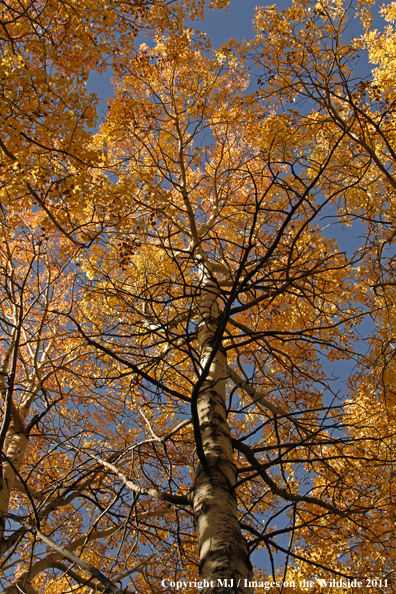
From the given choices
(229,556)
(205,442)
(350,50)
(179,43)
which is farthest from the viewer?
(179,43)

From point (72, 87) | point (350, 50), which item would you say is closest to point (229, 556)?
point (72, 87)

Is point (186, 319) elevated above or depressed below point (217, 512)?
above

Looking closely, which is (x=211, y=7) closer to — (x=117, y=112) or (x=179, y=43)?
(x=179, y=43)

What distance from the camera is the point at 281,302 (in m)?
5.74

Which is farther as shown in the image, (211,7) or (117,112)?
(117,112)

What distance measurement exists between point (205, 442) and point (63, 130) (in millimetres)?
2816

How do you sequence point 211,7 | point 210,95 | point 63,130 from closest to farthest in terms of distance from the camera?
point 63,130 < point 211,7 < point 210,95

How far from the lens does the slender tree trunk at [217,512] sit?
1.37 metres

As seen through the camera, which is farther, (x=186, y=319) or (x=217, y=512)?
(x=186, y=319)

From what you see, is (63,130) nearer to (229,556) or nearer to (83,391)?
(229,556)

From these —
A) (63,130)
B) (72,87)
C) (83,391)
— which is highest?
(72,87)

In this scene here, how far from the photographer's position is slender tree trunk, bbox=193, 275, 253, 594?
1.37m

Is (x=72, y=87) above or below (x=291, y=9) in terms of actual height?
below

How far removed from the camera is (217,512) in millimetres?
1619
